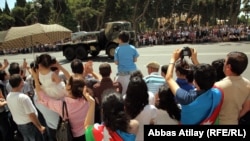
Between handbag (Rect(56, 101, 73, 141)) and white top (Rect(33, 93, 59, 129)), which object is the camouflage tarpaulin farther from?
handbag (Rect(56, 101, 73, 141))

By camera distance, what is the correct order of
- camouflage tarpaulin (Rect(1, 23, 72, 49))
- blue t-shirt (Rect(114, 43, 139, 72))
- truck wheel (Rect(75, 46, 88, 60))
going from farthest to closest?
1. truck wheel (Rect(75, 46, 88, 60))
2. camouflage tarpaulin (Rect(1, 23, 72, 49))
3. blue t-shirt (Rect(114, 43, 139, 72))

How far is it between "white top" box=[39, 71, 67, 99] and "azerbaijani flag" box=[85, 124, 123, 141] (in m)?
1.51

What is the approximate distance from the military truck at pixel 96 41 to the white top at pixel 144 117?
1638 centimetres

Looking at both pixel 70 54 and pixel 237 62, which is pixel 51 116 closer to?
pixel 237 62

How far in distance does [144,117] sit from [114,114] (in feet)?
1.68

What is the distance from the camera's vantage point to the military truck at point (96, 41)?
19922mm

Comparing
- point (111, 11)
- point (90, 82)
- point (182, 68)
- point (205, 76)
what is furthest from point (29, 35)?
point (111, 11)

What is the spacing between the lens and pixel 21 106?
14.4 feet

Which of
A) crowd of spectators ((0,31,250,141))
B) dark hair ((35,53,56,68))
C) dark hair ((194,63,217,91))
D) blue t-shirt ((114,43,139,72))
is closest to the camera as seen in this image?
crowd of spectators ((0,31,250,141))

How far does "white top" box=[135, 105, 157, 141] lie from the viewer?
3.08m

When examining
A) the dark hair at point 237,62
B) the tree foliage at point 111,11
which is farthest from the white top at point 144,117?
the tree foliage at point 111,11

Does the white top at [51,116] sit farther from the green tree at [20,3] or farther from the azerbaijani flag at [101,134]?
the green tree at [20,3]

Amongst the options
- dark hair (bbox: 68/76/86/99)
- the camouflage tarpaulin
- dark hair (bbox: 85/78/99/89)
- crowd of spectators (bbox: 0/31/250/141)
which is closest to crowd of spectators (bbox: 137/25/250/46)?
the camouflage tarpaulin

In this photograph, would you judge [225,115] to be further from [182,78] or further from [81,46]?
[81,46]
